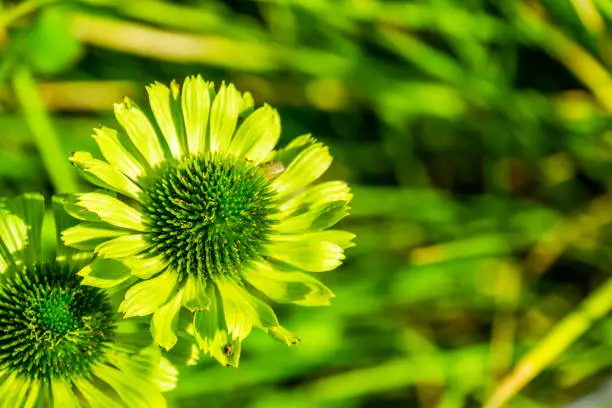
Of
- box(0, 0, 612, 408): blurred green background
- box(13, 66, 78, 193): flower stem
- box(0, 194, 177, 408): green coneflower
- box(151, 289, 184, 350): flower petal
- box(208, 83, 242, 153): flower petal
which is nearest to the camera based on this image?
box(151, 289, 184, 350): flower petal

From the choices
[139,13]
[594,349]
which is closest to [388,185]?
[594,349]

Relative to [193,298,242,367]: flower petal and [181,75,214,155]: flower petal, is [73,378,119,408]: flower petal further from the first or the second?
[181,75,214,155]: flower petal

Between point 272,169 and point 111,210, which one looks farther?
point 272,169

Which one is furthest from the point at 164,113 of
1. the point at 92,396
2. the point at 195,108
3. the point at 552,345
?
the point at 552,345

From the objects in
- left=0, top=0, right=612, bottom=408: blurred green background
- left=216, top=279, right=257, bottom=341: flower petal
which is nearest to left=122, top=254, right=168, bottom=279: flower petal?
left=216, top=279, right=257, bottom=341: flower petal

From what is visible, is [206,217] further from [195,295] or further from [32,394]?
[32,394]

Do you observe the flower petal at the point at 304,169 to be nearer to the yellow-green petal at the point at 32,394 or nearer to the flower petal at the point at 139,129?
the flower petal at the point at 139,129
